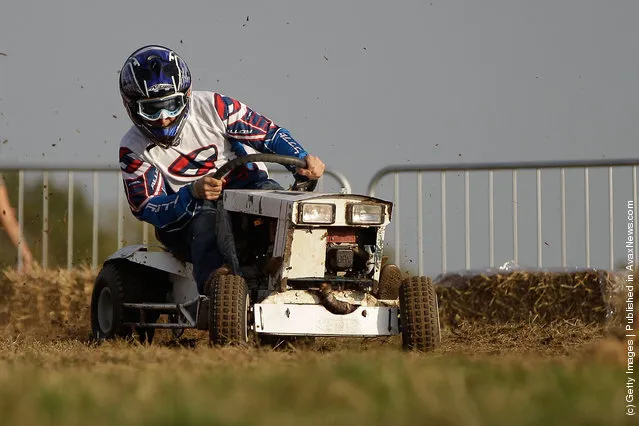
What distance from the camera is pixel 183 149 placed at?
8883 mm

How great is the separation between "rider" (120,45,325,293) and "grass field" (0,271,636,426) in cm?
167

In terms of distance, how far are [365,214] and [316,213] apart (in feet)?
1.05

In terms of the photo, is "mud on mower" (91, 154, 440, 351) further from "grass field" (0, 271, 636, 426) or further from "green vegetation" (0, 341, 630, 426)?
"green vegetation" (0, 341, 630, 426)

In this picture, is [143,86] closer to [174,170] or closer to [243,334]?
[174,170]

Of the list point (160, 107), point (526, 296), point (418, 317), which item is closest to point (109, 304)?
point (160, 107)

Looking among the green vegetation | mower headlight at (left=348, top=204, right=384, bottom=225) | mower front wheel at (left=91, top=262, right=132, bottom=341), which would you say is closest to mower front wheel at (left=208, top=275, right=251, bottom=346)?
Answer: mower headlight at (left=348, top=204, right=384, bottom=225)

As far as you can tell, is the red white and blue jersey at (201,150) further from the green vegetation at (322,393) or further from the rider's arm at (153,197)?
the green vegetation at (322,393)

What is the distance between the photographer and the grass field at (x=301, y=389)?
4.04 meters

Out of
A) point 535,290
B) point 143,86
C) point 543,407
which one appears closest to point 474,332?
point 535,290

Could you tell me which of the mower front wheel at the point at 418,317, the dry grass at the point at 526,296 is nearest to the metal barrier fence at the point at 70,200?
the dry grass at the point at 526,296

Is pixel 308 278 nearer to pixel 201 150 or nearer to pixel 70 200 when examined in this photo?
pixel 201 150

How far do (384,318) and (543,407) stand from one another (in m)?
3.44

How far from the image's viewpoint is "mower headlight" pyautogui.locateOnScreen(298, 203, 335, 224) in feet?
24.8

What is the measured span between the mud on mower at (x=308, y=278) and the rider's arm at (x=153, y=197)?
0.31 m
